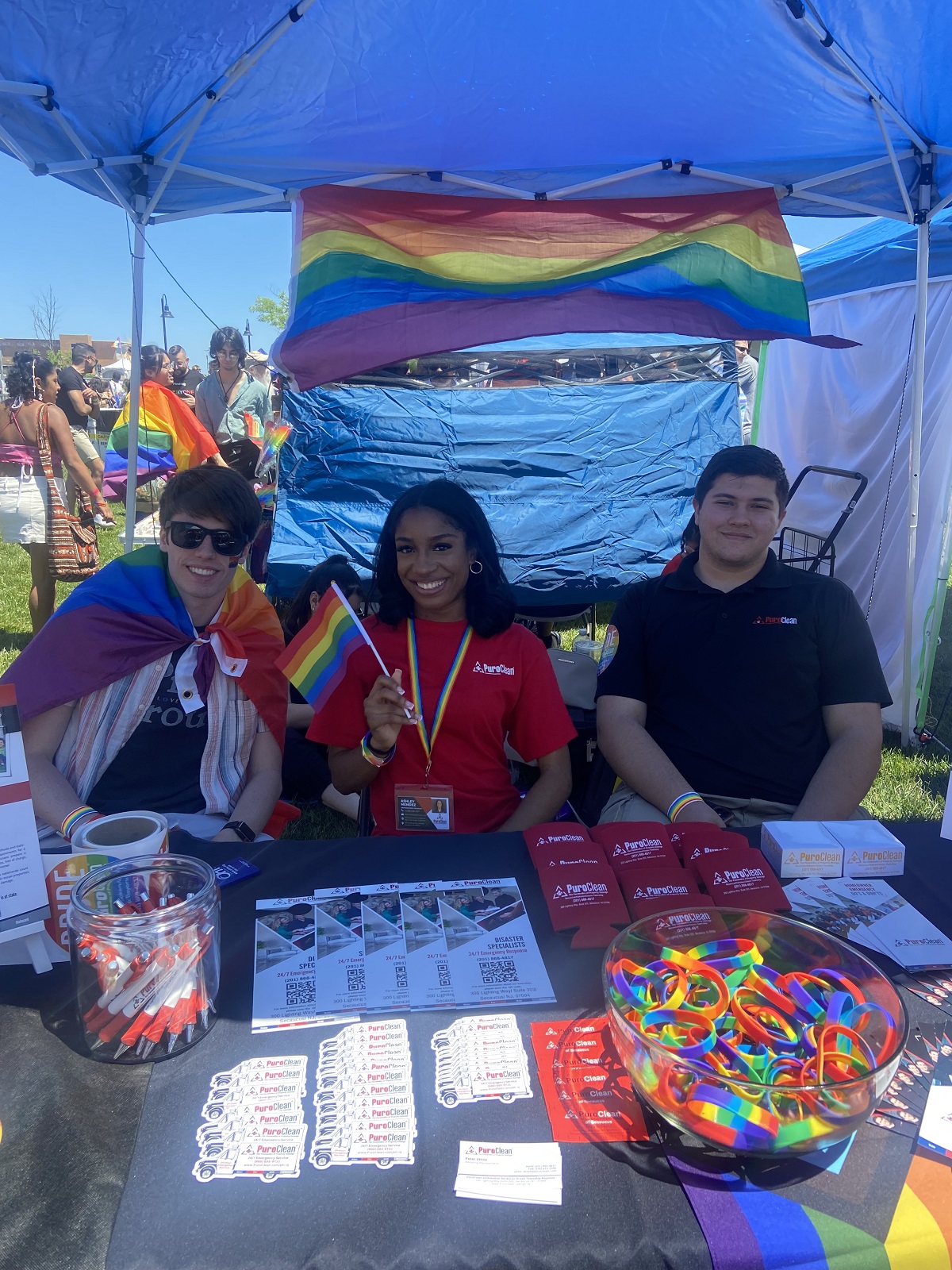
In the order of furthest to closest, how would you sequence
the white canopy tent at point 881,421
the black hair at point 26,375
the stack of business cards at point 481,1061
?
the black hair at point 26,375, the white canopy tent at point 881,421, the stack of business cards at point 481,1061

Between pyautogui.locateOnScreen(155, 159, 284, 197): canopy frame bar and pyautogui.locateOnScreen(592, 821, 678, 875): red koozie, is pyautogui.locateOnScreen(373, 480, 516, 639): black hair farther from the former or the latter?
pyautogui.locateOnScreen(155, 159, 284, 197): canopy frame bar

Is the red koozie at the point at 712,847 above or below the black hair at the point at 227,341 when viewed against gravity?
below

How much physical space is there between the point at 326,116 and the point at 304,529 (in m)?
3.15

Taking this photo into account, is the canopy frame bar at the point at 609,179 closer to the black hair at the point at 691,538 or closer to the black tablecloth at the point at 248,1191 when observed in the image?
the black hair at the point at 691,538

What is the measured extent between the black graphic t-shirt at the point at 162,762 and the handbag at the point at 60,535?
3867 millimetres

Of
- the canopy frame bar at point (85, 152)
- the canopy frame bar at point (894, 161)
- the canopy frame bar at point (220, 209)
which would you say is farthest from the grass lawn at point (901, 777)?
the canopy frame bar at point (894, 161)

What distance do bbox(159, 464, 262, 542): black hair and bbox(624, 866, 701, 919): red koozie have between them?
4.60 ft

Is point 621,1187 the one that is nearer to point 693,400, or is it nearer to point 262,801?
point 262,801

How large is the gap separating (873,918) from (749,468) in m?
1.47

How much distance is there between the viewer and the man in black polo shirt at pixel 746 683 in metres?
2.37

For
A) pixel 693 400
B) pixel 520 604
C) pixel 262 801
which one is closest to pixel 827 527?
pixel 693 400

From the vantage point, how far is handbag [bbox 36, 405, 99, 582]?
5.54 m

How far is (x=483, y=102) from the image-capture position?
3043 mm

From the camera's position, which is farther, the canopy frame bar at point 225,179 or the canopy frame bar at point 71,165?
the canopy frame bar at point 225,179
